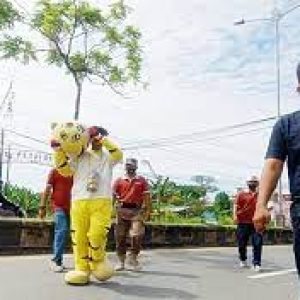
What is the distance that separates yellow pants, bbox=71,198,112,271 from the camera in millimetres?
8797

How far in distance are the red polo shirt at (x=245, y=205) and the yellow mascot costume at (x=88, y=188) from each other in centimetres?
382

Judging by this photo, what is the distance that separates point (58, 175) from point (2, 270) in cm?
151

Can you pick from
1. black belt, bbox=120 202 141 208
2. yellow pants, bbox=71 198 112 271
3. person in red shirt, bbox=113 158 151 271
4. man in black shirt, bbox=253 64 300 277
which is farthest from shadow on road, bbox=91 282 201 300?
man in black shirt, bbox=253 64 300 277

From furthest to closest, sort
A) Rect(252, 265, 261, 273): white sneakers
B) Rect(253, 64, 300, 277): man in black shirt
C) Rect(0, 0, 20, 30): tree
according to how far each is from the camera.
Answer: Rect(0, 0, 20, 30): tree → Rect(252, 265, 261, 273): white sneakers → Rect(253, 64, 300, 277): man in black shirt

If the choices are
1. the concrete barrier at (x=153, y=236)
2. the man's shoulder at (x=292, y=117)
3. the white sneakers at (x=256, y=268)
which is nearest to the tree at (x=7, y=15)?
the concrete barrier at (x=153, y=236)

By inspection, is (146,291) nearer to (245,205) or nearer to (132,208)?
(132,208)

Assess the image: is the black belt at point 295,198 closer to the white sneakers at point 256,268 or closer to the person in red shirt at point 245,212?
the white sneakers at point 256,268

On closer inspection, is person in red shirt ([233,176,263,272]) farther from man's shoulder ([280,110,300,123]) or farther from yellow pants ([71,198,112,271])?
man's shoulder ([280,110,300,123])

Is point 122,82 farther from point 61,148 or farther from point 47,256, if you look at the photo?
point 61,148

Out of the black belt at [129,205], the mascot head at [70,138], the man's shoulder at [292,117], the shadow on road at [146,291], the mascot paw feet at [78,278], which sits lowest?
the shadow on road at [146,291]

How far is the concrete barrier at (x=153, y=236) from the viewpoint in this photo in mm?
12633

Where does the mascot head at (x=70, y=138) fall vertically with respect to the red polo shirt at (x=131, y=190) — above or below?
above

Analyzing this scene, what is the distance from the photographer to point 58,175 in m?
10.4

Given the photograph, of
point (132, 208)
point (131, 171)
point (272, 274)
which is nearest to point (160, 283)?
point (132, 208)
